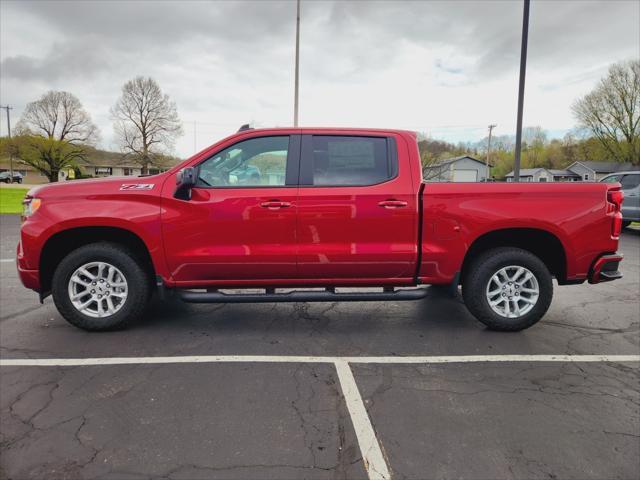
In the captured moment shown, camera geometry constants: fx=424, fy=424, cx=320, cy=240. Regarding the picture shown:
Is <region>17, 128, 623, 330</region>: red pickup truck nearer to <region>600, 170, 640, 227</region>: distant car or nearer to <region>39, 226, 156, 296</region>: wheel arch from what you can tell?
<region>39, 226, 156, 296</region>: wheel arch

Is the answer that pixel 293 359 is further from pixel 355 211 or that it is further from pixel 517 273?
pixel 517 273

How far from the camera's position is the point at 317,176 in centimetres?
392

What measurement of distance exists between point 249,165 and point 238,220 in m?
0.55

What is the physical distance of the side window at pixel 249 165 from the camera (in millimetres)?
3904

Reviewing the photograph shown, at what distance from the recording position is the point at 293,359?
3.43 meters

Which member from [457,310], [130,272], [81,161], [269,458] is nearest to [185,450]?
[269,458]

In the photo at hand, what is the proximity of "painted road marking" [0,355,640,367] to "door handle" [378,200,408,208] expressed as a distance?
132 centimetres

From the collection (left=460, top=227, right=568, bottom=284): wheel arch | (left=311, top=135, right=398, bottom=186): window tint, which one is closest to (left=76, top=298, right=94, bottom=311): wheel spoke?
(left=311, top=135, right=398, bottom=186): window tint

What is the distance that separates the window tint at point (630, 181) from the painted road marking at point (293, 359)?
1155 cm

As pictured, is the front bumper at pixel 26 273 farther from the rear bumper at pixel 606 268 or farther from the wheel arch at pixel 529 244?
the rear bumper at pixel 606 268

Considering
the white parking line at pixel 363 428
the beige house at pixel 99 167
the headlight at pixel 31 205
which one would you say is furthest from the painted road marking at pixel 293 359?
the beige house at pixel 99 167

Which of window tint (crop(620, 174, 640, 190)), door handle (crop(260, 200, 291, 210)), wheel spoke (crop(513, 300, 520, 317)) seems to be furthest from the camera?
window tint (crop(620, 174, 640, 190))

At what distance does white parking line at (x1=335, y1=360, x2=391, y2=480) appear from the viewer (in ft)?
7.00

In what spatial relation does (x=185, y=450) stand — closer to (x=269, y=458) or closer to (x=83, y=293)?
(x=269, y=458)
